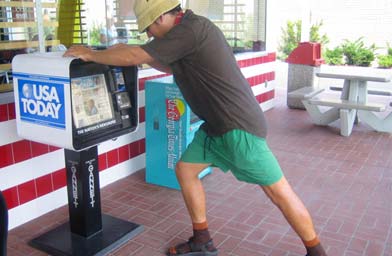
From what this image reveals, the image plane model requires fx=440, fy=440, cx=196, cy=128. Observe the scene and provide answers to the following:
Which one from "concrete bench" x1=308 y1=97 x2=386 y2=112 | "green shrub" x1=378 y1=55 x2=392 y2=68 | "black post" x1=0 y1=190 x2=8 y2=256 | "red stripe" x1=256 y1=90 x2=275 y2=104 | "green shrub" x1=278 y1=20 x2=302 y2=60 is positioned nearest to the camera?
"black post" x1=0 y1=190 x2=8 y2=256

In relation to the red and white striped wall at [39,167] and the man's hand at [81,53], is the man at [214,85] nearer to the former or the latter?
the man's hand at [81,53]

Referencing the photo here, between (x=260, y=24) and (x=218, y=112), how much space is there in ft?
15.6

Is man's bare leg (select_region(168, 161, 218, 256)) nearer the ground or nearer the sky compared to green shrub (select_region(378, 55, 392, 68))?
nearer the ground

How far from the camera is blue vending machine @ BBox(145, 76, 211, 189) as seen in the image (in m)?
3.59

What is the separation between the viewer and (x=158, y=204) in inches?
137

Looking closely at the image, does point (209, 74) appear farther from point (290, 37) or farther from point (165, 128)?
point (290, 37)

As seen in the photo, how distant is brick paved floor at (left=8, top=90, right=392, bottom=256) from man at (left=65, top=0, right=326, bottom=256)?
539 mm

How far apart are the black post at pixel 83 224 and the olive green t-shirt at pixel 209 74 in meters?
0.86

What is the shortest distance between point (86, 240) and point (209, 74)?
139 centimetres

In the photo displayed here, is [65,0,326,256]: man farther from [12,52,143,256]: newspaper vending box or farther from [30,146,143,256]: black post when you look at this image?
[30,146,143,256]: black post

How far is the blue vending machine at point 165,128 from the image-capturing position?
3590mm

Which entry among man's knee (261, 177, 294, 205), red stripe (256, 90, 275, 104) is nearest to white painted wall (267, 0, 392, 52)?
red stripe (256, 90, 275, 104)

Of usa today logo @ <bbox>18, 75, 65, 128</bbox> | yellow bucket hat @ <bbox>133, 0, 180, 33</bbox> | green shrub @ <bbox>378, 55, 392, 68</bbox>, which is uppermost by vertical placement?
yellow bucket hat @ <bbox>133, 0, 180, 33</bbox>

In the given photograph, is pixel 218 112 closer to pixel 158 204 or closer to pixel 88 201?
pixel 88 201
